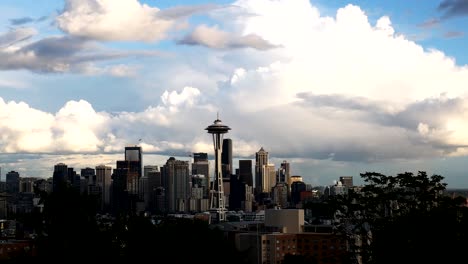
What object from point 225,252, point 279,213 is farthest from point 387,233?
point 279,213

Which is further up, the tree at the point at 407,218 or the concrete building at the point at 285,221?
the tree at the point at 407,218

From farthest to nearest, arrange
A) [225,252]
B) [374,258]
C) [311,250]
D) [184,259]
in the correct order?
[311,250] → [225,252] → [184,259] → [374,258]

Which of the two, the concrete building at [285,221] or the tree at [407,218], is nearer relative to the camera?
the tree at [407,218]

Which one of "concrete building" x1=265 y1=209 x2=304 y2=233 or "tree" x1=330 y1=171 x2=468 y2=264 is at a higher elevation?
"tree" x1=330 y1=171 x2=468 y2=264

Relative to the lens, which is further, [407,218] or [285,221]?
[285,221]

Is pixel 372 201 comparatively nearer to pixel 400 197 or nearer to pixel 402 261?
pixel 400 197

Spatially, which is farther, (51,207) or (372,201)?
(51,207)

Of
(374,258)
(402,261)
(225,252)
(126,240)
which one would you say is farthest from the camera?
(225,252)

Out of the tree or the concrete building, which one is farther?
the concrete building

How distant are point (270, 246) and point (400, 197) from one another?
2817 inches

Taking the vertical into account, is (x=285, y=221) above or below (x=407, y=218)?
below

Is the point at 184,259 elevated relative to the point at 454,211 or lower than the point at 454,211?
lower

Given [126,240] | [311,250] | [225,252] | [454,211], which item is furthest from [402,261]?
[311,250]

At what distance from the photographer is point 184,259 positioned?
234 ft
